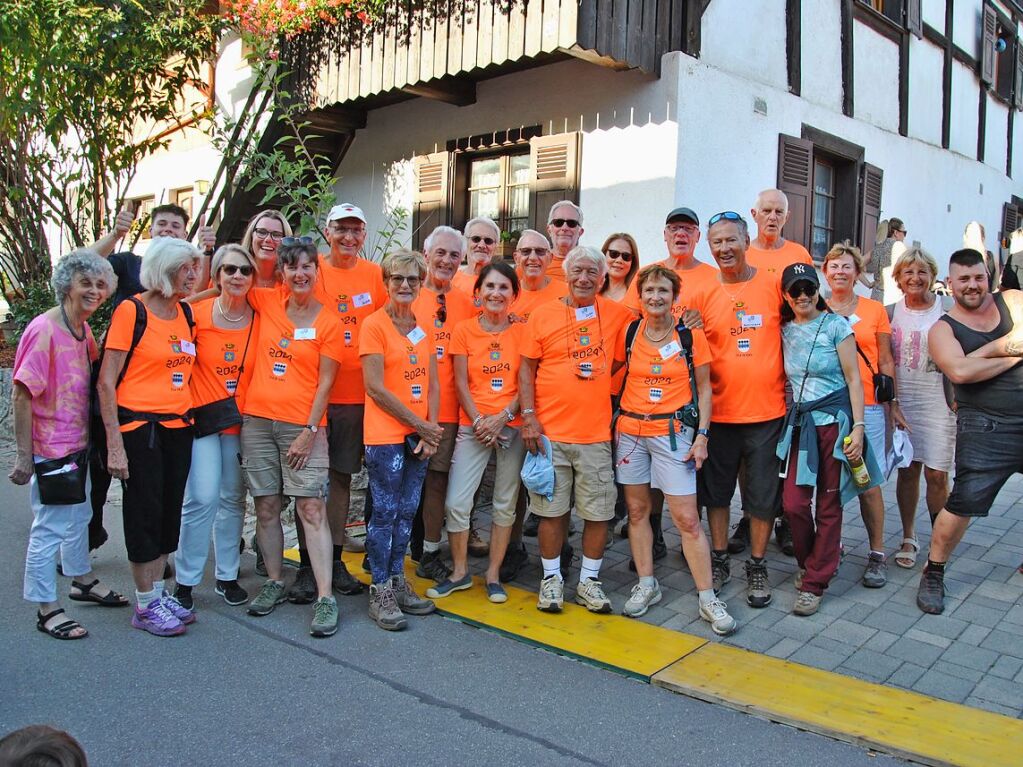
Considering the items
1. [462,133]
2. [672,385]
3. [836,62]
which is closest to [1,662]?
[672,385]

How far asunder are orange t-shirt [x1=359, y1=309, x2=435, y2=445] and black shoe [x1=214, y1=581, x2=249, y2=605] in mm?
1128

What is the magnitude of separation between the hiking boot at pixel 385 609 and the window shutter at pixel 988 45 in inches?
534

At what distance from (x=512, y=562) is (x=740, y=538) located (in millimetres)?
1546

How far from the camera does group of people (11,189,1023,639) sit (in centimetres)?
412

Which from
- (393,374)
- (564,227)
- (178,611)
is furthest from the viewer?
→ (564,227)

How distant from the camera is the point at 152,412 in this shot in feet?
13.4

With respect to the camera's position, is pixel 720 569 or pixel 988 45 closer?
pixel 720 569

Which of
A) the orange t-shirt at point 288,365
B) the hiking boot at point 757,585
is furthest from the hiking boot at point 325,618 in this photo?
the hiking boot at point 757,585

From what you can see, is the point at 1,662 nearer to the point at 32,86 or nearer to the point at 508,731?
the point at 508,731

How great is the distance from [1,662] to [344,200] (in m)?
8.62

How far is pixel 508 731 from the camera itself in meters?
3.25

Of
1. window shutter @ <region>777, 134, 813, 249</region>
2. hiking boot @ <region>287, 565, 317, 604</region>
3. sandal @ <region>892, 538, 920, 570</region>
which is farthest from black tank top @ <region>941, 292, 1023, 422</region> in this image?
window shutter @ <region>777, 134, 813, 249</region>

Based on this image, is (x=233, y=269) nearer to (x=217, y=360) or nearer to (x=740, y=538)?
(x=217, y=360)

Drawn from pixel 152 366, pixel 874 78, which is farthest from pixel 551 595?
pixel 874 78
